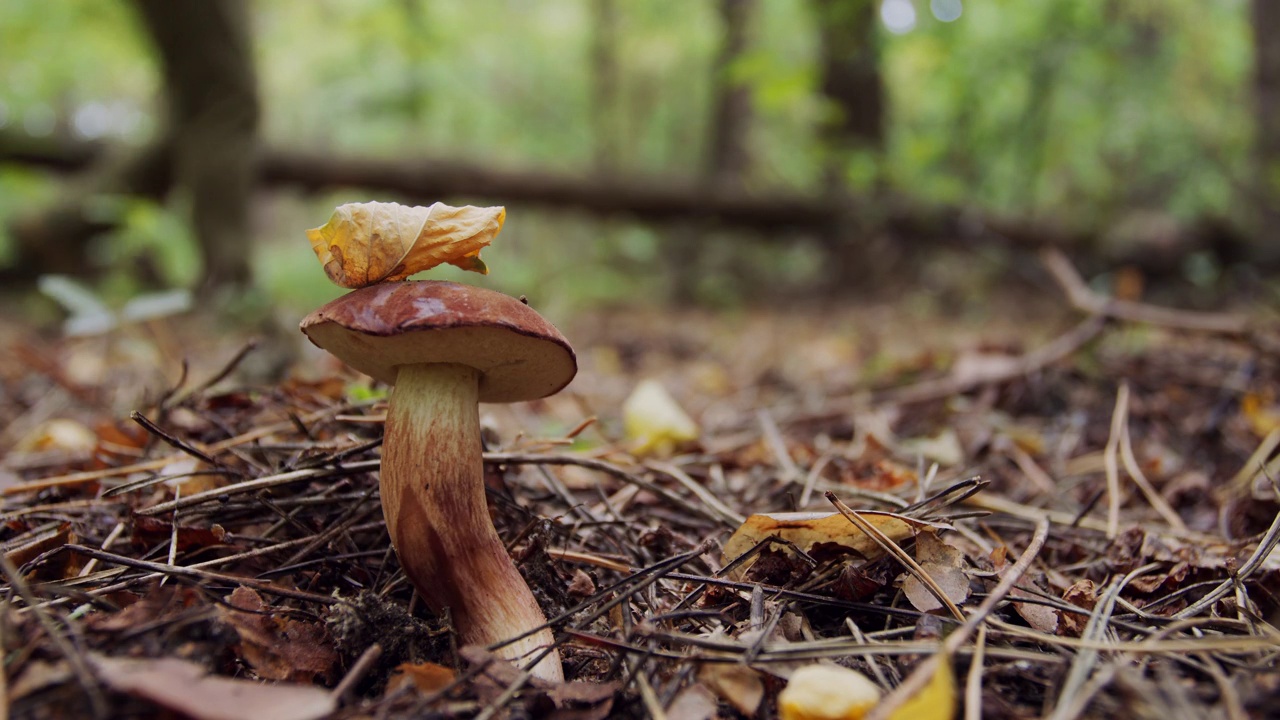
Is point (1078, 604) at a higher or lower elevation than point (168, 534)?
lower

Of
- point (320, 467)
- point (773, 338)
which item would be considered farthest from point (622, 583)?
point (773, 338)

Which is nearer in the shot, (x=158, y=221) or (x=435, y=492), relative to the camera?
(x=435, y=492)

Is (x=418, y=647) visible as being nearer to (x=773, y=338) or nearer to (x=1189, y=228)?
(x=773, y=338)

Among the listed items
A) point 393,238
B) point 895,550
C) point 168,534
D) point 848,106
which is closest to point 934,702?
point 895,550

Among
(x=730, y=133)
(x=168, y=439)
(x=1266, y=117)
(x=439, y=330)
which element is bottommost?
(x=168, y=439)

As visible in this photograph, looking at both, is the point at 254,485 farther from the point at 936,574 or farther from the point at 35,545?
the point at 936,574

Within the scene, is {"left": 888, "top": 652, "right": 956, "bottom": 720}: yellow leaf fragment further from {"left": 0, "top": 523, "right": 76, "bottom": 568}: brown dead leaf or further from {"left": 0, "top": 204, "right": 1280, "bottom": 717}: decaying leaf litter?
{"left": 0, "top": 523, "right": 76, "bottom": 568}: brown dead leaf

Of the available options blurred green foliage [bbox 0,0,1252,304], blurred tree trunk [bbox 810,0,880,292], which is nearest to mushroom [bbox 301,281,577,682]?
blurred green foliage [bbox 0,0,1252,304]
